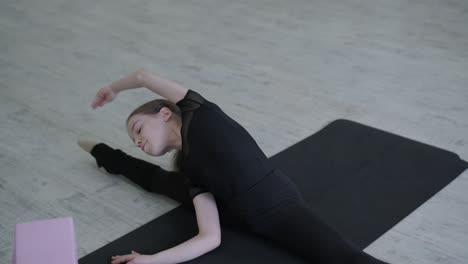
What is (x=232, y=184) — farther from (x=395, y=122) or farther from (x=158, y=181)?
(x=395, y=122)

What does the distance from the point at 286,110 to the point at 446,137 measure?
0.70 m

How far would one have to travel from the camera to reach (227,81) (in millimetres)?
3439

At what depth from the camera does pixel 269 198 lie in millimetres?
2098

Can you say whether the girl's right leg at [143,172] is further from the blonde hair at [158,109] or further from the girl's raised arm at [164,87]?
the girl's raised arm at [164,87]

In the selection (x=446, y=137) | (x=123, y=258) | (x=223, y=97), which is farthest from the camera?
(x=223, y=97)

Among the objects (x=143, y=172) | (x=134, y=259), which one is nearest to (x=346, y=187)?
Answer: (x=143, y=172)

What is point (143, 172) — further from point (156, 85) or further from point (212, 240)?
point (212, 240)

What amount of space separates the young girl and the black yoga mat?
0.07 meters

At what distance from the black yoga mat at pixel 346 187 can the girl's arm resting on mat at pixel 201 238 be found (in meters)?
0.05

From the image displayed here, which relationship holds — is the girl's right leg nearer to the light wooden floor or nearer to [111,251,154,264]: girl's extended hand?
the light wooden floor

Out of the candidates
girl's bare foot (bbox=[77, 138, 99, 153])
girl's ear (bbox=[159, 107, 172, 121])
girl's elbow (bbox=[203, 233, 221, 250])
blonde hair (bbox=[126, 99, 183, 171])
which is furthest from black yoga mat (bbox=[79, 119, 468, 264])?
girl's bare foot (bbox=[77, 138, 99, 153])

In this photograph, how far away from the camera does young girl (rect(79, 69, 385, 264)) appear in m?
2.05

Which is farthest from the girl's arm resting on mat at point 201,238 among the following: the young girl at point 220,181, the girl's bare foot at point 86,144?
the girl's bare foot at point 86,144

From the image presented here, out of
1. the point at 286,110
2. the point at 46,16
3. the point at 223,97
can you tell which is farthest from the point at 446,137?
the point at 46,16
